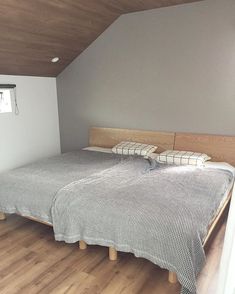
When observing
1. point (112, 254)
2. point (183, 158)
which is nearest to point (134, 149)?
point (183, 158)

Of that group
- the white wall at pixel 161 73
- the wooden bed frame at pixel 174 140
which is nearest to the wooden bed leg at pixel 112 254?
the wooden bed frame at pixel 174 140

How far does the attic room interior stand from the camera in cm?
191

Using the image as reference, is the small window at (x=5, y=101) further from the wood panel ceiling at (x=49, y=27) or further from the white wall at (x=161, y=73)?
the white wall at (x=161, y=73)

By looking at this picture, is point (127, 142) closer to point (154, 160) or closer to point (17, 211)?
point (154, 160)

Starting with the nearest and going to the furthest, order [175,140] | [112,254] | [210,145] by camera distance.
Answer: [112,254] < [210,145] < [175,140]

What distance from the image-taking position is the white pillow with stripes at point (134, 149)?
3381 millimetres

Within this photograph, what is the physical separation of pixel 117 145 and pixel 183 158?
38.9 inches

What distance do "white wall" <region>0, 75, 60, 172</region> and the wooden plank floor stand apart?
1.51 m

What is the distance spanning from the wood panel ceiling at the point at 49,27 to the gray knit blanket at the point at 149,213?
1.73 meters

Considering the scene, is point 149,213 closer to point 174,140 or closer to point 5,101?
point 174,140

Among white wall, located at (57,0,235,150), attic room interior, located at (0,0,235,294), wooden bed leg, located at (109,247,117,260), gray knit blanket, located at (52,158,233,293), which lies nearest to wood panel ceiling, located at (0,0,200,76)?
attic room interior, located at (0,0,235,294)

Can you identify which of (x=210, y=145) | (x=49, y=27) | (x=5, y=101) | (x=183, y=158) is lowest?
(x=183, y=158)

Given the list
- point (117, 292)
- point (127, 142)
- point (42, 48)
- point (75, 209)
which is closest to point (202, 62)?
point (127, 142)

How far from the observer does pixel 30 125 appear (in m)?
3.99
